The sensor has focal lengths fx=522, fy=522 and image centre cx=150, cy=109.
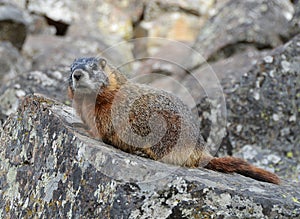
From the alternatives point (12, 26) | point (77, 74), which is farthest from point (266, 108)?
point (12, 26)

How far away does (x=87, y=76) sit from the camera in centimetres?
751

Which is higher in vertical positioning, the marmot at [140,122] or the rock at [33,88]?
the rock at [33,88]

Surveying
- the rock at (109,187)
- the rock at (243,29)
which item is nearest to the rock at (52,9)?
the rock at (243,29)

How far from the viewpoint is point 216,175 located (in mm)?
6828

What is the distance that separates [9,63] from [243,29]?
8.60m

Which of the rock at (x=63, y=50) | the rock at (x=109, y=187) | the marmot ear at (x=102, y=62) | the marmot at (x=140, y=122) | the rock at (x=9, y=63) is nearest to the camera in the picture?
the rock at (x=109, y=187)

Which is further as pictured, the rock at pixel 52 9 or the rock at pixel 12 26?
the rock at pixel 52 9

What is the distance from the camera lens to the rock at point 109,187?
593 centimetres

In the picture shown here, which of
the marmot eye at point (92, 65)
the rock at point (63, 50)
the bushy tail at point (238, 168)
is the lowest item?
the bushy tail at point (238, 168)

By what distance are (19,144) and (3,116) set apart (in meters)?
3.75

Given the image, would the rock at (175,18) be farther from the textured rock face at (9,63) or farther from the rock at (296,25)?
the rock at (296,25)

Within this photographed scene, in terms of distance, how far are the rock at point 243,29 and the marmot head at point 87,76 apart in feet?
33.9

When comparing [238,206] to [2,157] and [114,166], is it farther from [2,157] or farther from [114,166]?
[2,157]

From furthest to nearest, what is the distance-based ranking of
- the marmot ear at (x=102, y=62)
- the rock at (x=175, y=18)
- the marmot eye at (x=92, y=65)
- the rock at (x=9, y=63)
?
the rock at (x=175, y=18) < the rock at (x=9, y=63) < the marmot ear at (x=102, y=62) < the marmot eye at (x=92, y=65)
